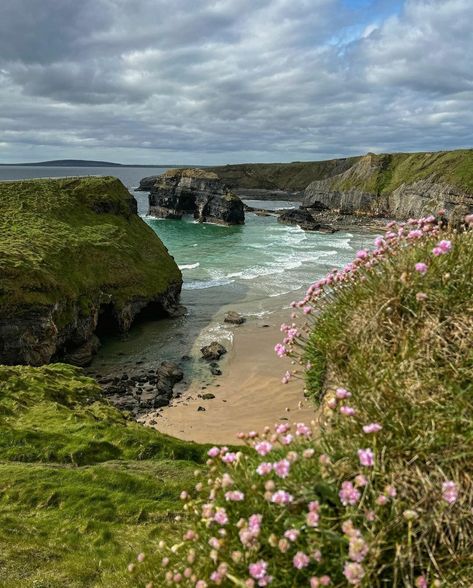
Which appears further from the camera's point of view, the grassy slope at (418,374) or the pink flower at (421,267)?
the pink flower at (421,267)

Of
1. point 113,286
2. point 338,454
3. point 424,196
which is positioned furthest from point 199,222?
point 338,454

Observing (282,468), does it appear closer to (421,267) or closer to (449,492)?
(449,492)

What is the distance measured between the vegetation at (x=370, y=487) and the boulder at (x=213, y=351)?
900 inches

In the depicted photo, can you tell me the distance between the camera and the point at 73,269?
31156 mm

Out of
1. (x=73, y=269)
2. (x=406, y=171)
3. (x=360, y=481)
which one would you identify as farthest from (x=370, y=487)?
(x=406, y=171)

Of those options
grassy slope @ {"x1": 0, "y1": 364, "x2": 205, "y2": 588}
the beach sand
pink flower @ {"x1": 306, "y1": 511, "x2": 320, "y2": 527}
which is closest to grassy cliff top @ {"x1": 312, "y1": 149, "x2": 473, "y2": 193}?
the beach sand

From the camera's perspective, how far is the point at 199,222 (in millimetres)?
109312

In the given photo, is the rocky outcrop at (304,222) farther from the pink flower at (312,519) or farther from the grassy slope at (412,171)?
the pink flower at (312,519)

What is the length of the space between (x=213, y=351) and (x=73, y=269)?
10797mm

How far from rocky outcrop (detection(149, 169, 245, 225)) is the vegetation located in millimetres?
100449

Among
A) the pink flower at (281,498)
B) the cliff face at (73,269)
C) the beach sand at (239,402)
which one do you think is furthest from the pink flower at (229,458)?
the cliff face at (73,269)

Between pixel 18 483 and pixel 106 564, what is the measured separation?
10.1 ft

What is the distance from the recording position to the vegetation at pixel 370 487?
3.26 m

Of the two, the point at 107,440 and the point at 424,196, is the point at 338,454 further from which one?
the point at 424,196
